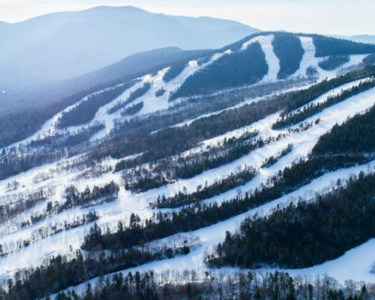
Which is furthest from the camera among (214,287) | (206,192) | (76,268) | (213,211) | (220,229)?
(206,192)

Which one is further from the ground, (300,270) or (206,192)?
(206,192)

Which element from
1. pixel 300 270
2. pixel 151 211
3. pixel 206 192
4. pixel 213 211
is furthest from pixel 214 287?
pixel 206 192

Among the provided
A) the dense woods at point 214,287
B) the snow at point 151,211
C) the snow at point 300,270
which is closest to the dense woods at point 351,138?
the snow at point 151,211

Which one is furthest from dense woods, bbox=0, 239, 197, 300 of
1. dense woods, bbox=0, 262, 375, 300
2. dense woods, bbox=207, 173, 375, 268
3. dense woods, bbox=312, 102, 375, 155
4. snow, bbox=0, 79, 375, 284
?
dense woods, bbox=312, 102, 375, 155

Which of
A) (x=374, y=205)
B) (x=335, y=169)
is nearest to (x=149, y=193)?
(x=335, y=169)

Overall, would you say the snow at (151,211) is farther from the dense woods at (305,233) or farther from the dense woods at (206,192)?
the dense woods at (305,233)

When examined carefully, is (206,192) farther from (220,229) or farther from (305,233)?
(305,233)

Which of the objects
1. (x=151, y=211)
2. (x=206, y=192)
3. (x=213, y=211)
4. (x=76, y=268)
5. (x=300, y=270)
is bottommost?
(x=300, y=270)

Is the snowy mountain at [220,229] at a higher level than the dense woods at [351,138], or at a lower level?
lower
